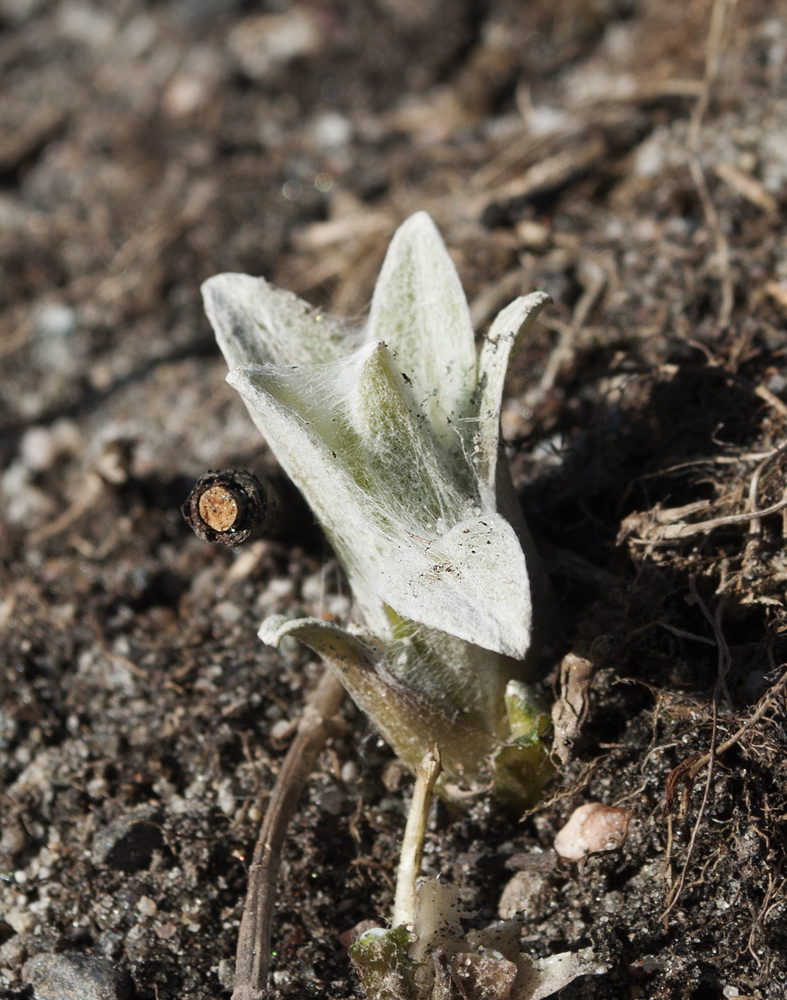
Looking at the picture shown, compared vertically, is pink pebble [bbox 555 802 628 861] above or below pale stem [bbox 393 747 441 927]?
below

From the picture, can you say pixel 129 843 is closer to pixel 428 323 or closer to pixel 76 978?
pixel 76 978

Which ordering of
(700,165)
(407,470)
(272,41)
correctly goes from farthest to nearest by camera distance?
(272,41), (700,165), (407,470)

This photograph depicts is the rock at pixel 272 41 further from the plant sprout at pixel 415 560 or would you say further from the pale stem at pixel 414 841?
the pale stem at pixel 414 841

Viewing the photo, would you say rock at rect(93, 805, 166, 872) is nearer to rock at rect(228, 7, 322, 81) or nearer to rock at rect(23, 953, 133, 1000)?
rock at rect(23, 953, 133, 1000)

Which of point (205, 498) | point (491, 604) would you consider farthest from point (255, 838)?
point (491, 604)

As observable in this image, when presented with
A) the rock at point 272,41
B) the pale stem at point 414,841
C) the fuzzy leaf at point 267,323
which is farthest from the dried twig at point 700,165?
the rock at point 272,41

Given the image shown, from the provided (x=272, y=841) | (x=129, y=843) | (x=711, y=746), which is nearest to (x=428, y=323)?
(x=711, y=746)

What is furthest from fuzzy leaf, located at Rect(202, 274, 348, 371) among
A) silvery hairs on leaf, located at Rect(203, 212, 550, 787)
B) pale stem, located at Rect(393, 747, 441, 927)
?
pale stem, located at Rect(393, 747, 441, 927)

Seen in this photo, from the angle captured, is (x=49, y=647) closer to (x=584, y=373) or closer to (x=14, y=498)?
(x=14, y=498)
